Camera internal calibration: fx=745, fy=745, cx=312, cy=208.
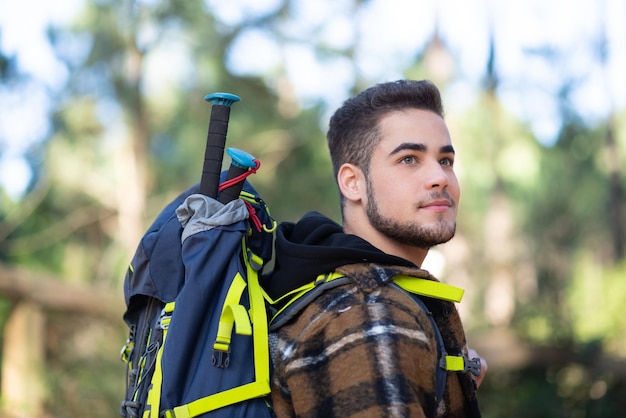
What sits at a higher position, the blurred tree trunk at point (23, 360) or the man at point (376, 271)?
the blurred tree trunk at point (23, 360)

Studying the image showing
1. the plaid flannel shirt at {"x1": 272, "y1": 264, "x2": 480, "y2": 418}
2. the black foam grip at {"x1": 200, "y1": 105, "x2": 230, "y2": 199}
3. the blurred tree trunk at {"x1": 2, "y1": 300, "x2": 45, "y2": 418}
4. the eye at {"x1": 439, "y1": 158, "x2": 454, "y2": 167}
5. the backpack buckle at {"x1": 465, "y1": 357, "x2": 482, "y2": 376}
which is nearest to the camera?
the plaid flannel shirt at {"x1": 272, "y1": 264, "x2": 480, "y2": 418}

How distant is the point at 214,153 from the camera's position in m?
2.20

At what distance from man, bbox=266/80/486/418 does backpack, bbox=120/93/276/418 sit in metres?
0.08

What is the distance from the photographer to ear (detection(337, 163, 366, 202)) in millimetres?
2367

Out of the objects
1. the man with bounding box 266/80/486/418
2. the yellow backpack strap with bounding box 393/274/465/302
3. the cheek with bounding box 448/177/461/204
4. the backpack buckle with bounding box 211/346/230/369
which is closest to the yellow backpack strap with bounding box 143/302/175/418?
the backpack buckle with bounding box 211/346/230/369

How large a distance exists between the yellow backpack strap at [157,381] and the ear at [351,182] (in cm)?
67

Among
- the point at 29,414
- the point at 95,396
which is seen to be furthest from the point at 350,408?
the point at 95,396

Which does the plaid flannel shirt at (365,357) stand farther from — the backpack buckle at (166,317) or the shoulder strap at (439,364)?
the backpack buckle at (166,317)

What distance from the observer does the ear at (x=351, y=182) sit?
2.37 metres

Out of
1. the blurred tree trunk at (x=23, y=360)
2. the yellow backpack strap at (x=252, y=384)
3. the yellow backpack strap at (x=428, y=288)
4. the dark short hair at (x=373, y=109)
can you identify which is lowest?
the yellow backpack strap at (x=252, y=384)

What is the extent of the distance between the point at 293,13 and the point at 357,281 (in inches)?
499

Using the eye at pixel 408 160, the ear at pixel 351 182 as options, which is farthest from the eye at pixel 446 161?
the ear at pixel 351 182

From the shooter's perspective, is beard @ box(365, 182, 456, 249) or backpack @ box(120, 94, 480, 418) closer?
backpack @ box(120, 94, 480, 418)

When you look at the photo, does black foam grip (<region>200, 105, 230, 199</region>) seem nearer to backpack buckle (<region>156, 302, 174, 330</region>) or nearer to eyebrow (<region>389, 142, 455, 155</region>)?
backpack buckle (<region>156, 302, 174, 330</region>)
